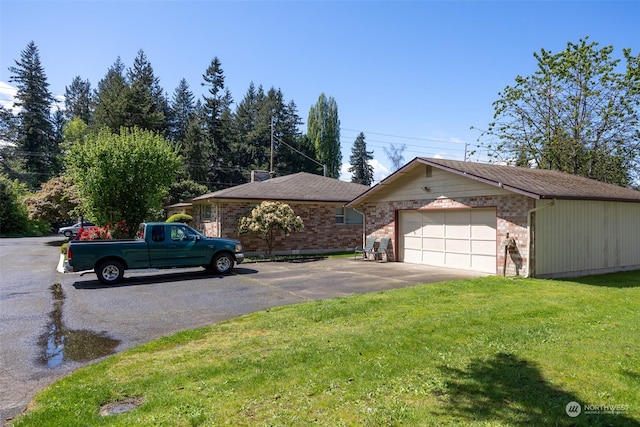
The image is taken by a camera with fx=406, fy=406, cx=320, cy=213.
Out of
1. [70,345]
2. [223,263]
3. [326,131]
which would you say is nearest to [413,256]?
[223,263]

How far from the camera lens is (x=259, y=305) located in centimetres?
879

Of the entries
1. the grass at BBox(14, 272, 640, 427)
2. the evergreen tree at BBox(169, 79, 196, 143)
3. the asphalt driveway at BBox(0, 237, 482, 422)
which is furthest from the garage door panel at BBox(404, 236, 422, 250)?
the evergreen tree at BBox(169, 79, 196, 143)

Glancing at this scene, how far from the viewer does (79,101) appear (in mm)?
65062

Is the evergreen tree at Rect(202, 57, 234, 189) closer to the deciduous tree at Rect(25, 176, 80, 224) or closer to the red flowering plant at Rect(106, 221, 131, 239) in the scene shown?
the deciduous tree at Rect(25, 176, 80, 224)

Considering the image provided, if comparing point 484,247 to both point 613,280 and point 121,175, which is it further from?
point 121,175

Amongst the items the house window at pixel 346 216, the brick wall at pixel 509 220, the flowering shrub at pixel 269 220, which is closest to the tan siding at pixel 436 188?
the brick wall at pixel 509 220

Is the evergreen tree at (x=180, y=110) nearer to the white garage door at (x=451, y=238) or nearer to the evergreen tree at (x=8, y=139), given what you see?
the evergreen tree at (x=8, y=139)

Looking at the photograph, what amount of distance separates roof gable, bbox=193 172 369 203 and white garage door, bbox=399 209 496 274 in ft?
19.2

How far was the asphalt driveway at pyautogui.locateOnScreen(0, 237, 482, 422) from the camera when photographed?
565 centimetres

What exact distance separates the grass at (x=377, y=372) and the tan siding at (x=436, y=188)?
6.02 meters

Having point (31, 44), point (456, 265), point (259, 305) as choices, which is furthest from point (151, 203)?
point (31, 44)

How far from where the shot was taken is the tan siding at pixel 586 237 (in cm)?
1207

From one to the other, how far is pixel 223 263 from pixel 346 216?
32.5 ft

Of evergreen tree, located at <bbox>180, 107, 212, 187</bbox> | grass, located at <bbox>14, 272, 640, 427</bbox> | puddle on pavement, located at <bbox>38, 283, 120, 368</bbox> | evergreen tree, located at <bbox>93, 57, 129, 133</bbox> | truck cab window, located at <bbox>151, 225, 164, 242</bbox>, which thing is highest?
evergreen tree, located at <bbox>93, 57, 129, 133</bbox>
